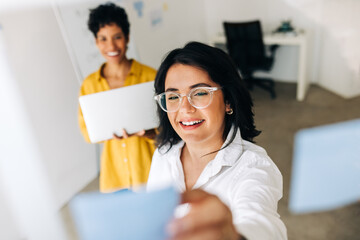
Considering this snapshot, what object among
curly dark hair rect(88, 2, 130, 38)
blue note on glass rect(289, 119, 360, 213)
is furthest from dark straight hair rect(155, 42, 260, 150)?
curly dark hair rect(88, 2, 130, 38)

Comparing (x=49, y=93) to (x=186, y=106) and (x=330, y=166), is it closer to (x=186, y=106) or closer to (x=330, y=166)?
(x=186, y=106)

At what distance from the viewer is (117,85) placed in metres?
1.66

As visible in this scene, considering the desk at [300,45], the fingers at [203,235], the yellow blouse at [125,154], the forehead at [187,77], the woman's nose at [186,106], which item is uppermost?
the forehead at [187,77]

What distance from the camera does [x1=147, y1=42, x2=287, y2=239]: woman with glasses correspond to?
31.9 inches

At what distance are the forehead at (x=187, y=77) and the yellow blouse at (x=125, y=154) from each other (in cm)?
56

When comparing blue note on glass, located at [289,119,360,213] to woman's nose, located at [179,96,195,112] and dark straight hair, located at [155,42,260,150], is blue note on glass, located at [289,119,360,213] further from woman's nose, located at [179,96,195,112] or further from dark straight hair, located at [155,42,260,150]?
woman's nose, located at [179,96,195,112]

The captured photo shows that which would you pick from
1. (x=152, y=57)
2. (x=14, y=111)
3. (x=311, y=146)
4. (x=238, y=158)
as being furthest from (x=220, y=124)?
(x=152, y=57)

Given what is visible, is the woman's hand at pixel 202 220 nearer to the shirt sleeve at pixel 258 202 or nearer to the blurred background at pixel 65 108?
the shirt sleeve at pixel 258 202

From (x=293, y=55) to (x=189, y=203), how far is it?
4.04m

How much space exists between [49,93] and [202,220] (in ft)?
7.13

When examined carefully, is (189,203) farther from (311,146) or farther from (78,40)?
(78,40)

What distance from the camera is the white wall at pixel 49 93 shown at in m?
2.12

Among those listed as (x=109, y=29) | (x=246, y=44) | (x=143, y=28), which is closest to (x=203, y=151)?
(x=109, y=29)

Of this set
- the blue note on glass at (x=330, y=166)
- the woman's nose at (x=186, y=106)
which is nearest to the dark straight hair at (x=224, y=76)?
the woman's nose at (x=186, y=106)
